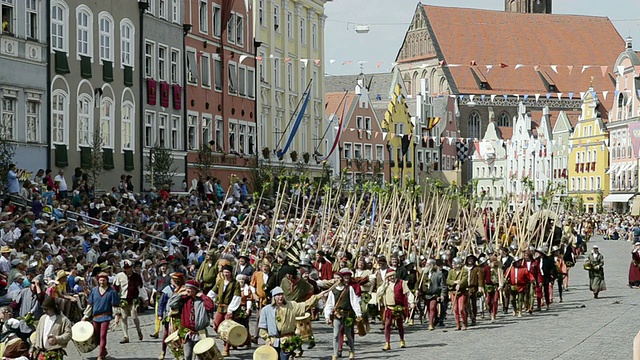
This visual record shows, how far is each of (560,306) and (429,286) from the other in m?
6.40

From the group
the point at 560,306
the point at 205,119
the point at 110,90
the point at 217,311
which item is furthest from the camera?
the point at 205,119

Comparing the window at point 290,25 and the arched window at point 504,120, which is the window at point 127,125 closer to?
the window at point 290,25

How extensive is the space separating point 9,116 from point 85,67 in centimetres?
481

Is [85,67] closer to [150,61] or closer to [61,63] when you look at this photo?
[61,63]

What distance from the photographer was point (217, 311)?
19.9m

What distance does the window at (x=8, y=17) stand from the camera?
31.4m

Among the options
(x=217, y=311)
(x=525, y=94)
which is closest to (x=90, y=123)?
(x=217, y=311)

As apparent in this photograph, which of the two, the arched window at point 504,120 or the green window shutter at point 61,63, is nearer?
the green window shutter at point 61,63

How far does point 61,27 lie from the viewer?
34750mm

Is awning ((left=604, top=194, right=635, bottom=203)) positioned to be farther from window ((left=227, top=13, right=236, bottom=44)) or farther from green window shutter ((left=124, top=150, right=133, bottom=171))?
green window shutter ((left=124, top=150, right=133, bottom=171))

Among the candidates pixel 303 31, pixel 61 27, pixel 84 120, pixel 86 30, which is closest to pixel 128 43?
pixel 86 30

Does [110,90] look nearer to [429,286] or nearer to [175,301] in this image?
[429,286]

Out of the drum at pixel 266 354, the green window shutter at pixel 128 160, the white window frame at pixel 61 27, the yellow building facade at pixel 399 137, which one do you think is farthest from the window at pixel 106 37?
the yellow building facade at pixel 399 137

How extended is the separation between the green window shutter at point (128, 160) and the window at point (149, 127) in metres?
1.76
